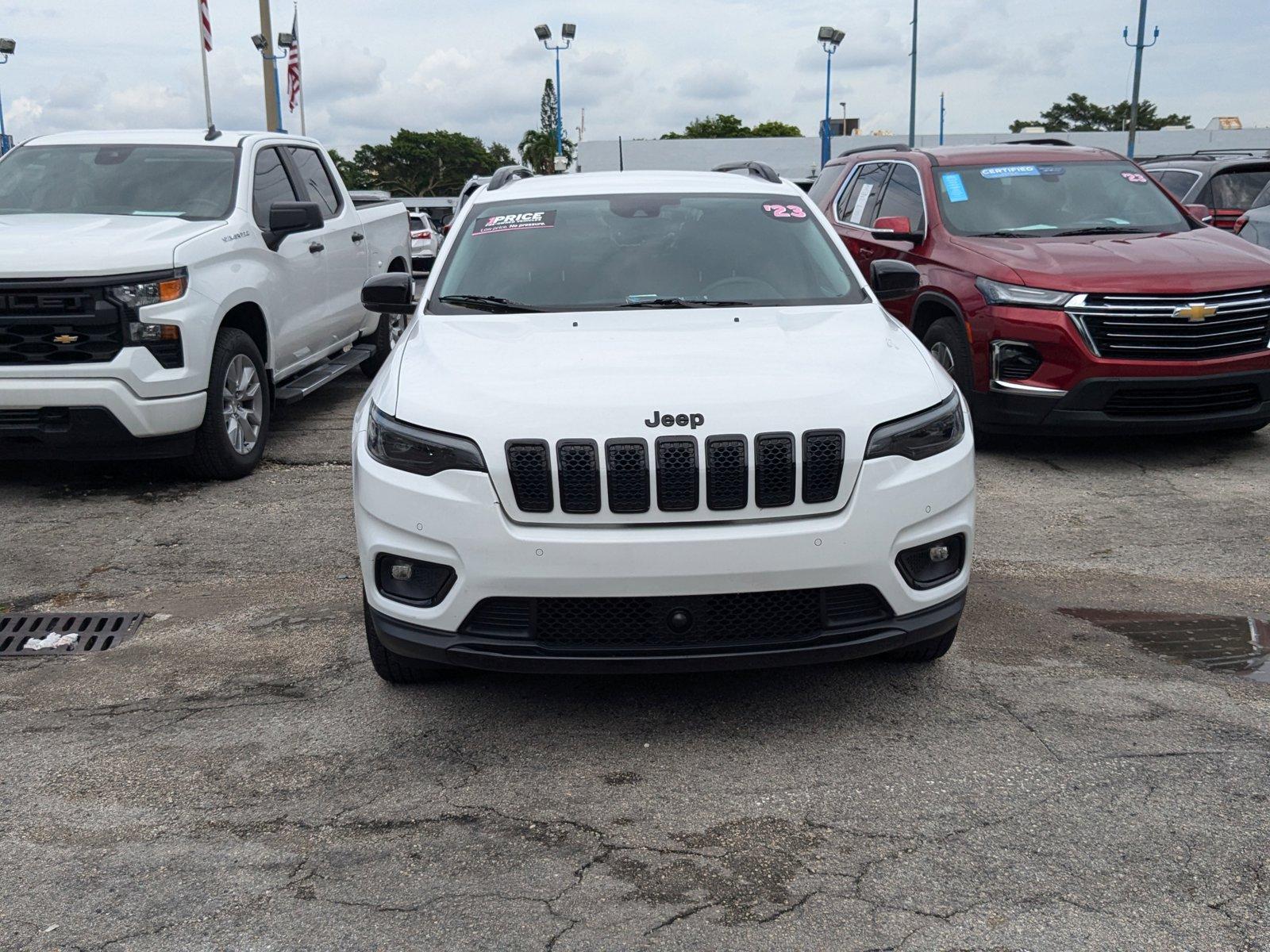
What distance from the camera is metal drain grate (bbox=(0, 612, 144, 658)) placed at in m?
4.59

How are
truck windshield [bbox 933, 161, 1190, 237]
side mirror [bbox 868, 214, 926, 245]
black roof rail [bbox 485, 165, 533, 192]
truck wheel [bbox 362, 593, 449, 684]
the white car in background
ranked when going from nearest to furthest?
truck wheel [bbox 362, 593, 449, 684] → black roof rail [bbox 485, 165, 533, 192] → truck windshield [bbox 933, 161, 1190, 237] → side mirror [bbox 868, 214, 926, 245] → the white car in background

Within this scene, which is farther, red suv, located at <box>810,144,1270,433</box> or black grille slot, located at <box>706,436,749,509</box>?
red suv, located at <box>810,144,1270,433</box>

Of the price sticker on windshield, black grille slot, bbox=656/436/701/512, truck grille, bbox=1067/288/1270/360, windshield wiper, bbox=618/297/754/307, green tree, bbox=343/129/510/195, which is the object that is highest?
the price sticker on windshield

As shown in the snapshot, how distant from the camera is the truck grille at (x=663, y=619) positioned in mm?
3441

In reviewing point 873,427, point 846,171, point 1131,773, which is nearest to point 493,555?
point 873,427

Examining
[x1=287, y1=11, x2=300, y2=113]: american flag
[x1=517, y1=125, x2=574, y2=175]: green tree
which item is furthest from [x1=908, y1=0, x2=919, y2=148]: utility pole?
[x1=517, y1=125, x2=574, y2=175]: green tree

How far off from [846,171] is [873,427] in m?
7.34

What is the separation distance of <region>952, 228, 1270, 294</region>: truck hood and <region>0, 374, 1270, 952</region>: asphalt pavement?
94.6 inches

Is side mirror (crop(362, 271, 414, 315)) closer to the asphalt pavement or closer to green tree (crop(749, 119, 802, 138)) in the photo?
the asphalt pavement

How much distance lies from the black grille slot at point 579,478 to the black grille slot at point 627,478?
0.13 ft

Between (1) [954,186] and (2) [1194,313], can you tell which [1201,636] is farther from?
(1) [954,186]

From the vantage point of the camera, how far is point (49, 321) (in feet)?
20.5

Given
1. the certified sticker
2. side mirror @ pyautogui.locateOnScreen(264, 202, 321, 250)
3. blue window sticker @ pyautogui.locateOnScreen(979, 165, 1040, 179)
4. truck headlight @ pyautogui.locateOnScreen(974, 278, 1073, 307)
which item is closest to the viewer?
Result: the certified sticker

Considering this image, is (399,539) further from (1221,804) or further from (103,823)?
(1221,804)
